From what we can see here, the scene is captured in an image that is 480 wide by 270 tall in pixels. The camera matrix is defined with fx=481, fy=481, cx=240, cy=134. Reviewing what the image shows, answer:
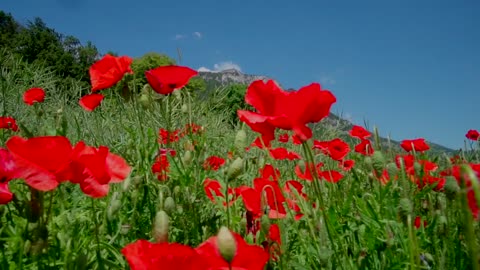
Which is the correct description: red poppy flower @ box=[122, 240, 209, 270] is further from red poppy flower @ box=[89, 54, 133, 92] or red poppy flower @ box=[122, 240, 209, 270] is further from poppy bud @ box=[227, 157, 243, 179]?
red poppy flower @ box=[89, 54, 133, 92]

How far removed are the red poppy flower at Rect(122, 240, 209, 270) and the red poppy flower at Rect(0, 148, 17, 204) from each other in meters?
0.50

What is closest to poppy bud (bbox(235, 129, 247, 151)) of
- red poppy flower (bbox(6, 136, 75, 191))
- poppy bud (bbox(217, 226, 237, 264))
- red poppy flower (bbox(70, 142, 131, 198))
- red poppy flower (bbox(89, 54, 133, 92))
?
red poppy flower (bbox(70, 142, 131, 198))

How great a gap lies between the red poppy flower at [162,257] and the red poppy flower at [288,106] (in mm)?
414

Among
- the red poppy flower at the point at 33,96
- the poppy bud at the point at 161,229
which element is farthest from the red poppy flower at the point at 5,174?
the red poppy flower at the point at 33,96

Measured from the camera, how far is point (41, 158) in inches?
39.4

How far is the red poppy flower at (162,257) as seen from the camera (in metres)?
0.72

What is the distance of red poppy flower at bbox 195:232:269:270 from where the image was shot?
0.81 meters

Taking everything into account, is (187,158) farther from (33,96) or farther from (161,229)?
(33,96)

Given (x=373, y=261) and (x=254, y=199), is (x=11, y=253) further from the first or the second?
(x=373, y=261)

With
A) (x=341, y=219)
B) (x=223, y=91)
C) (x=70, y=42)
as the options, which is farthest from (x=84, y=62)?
(x=341, y=219)

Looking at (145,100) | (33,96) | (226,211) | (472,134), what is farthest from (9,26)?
(226,211)

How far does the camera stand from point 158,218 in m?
0.94

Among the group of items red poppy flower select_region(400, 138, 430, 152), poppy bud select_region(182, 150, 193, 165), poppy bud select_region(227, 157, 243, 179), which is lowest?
poppy bud select_region(227, 157, 243, 179)

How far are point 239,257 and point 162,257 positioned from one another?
0.17m
